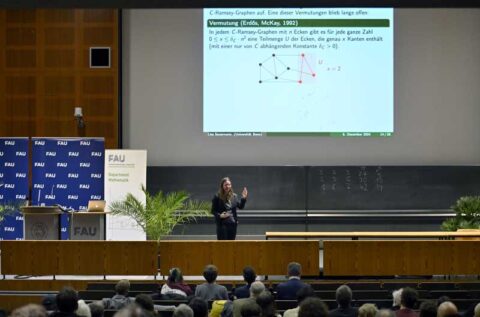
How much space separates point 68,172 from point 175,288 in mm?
7048

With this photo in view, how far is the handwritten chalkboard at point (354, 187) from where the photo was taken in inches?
616

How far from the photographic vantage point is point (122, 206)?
40.0ft

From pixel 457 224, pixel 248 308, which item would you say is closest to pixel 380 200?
pixel 457 224

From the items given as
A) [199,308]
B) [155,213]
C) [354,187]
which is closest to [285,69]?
[354,187]

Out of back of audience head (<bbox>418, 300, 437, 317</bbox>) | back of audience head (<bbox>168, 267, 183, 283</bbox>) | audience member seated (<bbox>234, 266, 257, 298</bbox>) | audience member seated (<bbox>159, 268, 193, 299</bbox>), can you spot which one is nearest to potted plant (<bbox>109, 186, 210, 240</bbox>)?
audience member seated (<bbox>159, 268, 193, 299</bbox>)

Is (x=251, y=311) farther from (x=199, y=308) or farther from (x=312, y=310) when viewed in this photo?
(x=312, y=310)

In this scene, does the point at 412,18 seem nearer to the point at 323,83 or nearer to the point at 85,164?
the point at 323,83

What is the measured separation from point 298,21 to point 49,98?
5.48m

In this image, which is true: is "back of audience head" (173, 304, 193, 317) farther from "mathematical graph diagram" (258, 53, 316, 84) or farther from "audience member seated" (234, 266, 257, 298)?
"mathematical graph diagram" (258, 53, 316, 84)

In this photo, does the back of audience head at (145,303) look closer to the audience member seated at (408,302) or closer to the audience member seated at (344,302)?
the audience member seated at (344,302)

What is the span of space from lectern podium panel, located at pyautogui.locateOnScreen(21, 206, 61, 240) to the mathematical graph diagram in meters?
5.36

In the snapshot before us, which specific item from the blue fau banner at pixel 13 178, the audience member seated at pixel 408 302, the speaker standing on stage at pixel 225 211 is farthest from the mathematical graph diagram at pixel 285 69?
the audience member seated at pixel 408 302

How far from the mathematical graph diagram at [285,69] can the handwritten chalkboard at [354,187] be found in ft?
5.98

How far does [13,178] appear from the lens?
50.7 ft
